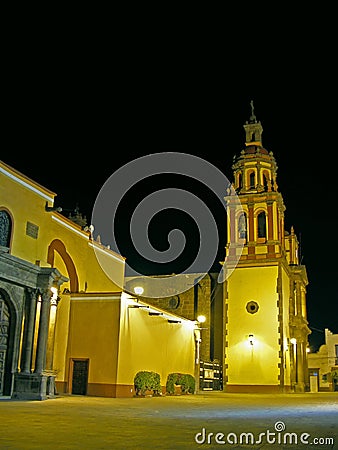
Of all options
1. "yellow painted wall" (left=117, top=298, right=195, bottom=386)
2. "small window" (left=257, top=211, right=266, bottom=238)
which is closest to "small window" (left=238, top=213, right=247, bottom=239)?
"small window" (left=257, top=211, right=266, bottom=238)

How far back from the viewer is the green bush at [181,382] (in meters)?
25.9

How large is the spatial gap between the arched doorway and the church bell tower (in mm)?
18614

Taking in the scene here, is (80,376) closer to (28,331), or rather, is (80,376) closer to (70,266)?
(28,331)

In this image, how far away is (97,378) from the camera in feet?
71.3

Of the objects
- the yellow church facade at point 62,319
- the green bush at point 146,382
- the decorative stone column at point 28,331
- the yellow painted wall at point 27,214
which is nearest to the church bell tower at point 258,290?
the yellow church facade at point 62,319

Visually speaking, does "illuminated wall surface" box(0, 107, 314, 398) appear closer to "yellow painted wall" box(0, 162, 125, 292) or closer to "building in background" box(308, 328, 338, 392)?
"yellow painted wall" box(0, 162, 125, 292)

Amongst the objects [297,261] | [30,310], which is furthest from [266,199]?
[30,310]

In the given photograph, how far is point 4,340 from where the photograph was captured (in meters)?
18.4

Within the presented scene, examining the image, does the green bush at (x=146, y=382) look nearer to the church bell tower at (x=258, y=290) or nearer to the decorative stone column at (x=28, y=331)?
the decorative stone column at (x=28, y=331)

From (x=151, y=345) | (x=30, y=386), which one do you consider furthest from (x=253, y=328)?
(x=30, y=386)

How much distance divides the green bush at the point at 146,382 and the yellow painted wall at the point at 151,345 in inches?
9.3

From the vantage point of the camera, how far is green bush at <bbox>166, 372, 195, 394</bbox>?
85.1 ft

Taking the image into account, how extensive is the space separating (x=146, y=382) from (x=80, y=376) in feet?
8.96

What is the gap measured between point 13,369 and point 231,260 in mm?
20341
